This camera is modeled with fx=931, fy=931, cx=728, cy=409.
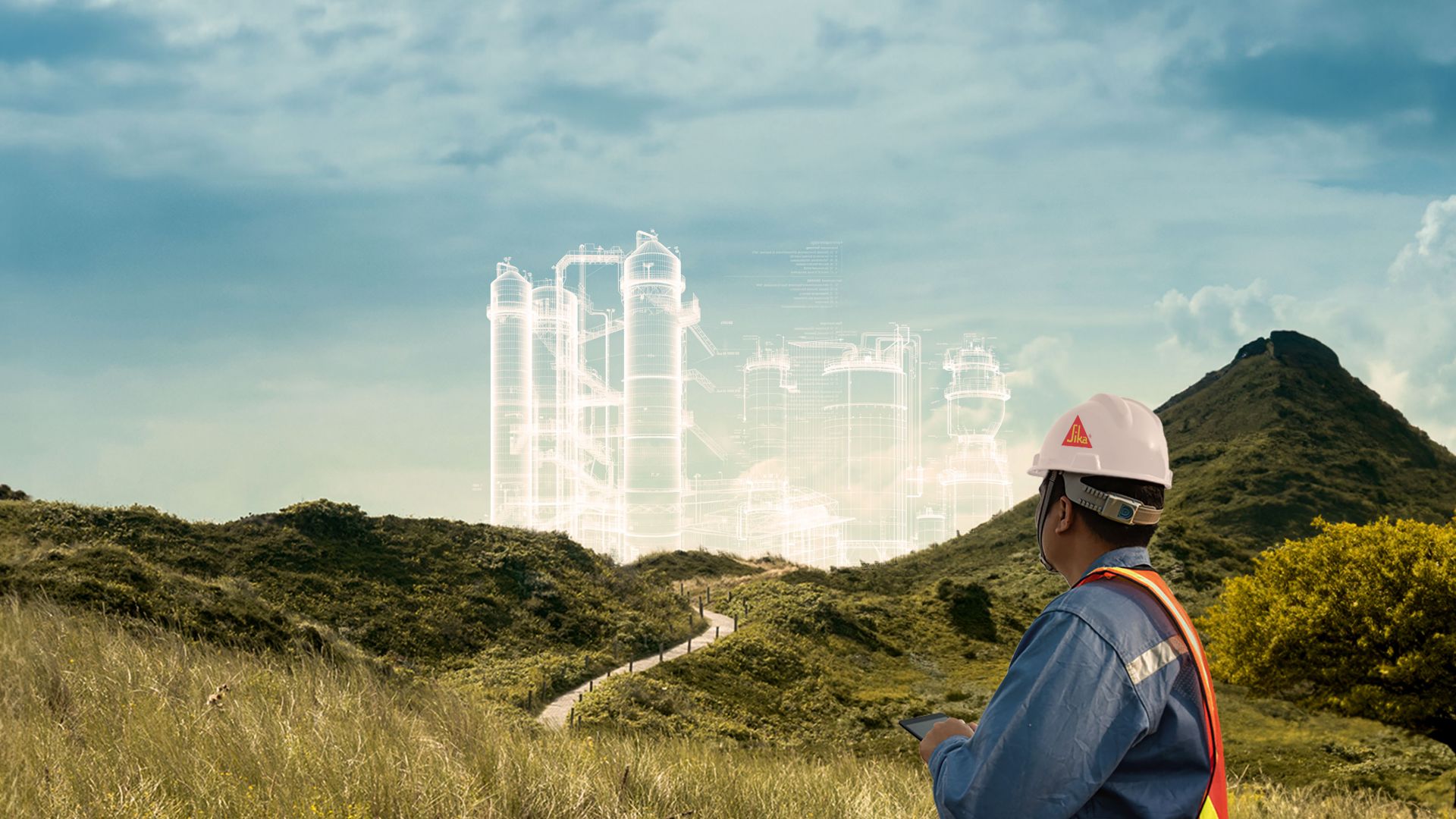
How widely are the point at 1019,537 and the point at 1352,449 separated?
3249cm

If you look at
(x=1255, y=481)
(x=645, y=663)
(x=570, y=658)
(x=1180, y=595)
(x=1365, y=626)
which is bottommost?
(x=645, y=663)

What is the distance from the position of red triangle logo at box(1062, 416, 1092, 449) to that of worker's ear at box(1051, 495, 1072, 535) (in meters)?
0.17

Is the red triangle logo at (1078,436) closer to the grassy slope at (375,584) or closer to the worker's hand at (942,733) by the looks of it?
the worker's hand at (942,733)

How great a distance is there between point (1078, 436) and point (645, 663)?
93.7 ft

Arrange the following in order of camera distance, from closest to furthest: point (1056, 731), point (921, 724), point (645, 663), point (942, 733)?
point (1056, 731)
point (942, 733)
point (921, 724)
point (645, 663)

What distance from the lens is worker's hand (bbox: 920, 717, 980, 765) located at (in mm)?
2730

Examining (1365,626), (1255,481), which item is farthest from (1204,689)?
(1255,481)

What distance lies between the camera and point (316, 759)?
5.30m

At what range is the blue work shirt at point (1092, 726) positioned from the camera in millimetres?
2281

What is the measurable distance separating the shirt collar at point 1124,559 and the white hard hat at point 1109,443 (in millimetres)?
220

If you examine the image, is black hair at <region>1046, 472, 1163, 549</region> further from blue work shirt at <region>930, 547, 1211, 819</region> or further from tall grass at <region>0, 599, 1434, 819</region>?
tall grass at <region>0, 599, 1434, 819</region>

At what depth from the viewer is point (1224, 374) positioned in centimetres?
10100

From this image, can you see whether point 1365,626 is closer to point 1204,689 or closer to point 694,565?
point 1204,689

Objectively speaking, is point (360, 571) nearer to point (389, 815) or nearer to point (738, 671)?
point (738, 671)
